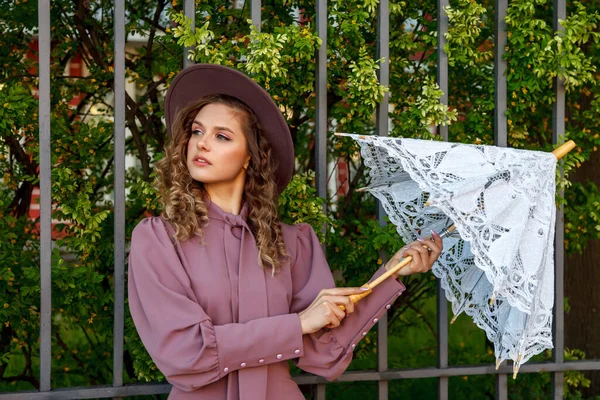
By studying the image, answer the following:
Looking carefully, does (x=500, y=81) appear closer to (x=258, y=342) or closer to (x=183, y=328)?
(x=258, y=342)

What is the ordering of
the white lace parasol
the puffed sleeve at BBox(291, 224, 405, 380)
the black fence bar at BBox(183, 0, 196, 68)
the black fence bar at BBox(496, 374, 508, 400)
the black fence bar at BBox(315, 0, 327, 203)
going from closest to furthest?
the white lace parasol → the puffed sleeve at BBox(291, 224, 405, 380) → the black fence bar at BBox(183, 0, 196, 68) → the black fence bar at BBox(315, 0, 327, 203) → the black fence bar at BBox(496, 374, 508, 400)

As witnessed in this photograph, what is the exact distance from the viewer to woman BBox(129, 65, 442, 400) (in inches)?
93.8

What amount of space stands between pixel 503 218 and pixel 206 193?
94 cm

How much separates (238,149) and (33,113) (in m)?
1.26

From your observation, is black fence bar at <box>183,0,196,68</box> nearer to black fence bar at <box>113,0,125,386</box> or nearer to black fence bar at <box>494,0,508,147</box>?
black fence bar at <box>113,0,125,386</box>

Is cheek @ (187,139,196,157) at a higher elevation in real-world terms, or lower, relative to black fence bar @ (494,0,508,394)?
lower

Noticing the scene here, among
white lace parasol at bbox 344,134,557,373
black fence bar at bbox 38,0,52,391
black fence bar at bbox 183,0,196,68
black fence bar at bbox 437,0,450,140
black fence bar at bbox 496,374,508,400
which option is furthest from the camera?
black fence bar at bbox 496,374,508,400

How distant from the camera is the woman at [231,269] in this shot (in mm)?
2383

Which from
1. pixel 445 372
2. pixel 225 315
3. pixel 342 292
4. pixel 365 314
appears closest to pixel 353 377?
pixel 445 372

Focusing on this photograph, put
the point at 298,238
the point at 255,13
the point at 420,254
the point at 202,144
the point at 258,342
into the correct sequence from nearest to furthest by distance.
A: the point at 258,342 → the point at 202,144 → the point at 420,254 → the point at 298,238 → the point at 255,13

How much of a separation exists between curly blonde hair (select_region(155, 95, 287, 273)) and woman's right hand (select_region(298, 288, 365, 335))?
193 mm

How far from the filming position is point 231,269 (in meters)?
2.51

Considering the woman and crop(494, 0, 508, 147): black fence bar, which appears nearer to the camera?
the woman

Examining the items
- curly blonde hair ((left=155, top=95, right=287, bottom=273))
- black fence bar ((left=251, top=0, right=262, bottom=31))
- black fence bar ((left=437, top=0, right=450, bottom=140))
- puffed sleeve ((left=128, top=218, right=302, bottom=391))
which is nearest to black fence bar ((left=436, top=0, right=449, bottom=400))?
black fence bar ((left=437, top=0, right=450, bottom=140))
